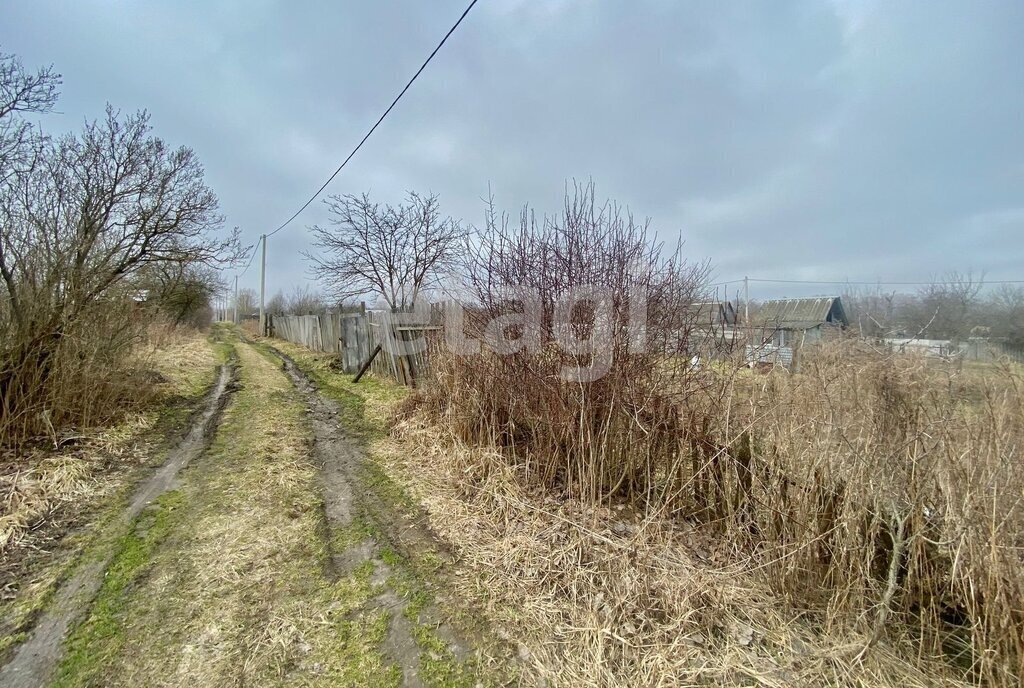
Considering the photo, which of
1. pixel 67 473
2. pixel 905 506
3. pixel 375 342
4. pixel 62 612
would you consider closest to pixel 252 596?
pixel 62 612

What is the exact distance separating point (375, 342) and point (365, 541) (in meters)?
6.53

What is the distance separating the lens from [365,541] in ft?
9.48

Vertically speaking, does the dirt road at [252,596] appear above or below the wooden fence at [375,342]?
below

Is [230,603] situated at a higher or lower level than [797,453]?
lower

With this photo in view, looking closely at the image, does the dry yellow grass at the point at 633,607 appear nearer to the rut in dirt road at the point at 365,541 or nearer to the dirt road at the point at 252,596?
the rut in dirt road at the point at 365,541

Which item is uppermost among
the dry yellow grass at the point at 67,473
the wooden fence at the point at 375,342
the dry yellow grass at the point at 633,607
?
the wooden fence at the point at 375,342

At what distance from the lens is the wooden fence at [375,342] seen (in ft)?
22.8

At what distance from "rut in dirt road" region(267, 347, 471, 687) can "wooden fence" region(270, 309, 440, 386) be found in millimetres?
1690

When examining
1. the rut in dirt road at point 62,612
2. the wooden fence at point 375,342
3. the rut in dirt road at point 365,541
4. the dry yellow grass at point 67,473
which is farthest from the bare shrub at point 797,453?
the dry yellow grass at point 67,473

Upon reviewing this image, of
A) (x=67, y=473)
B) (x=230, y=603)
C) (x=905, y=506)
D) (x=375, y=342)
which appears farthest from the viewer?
(x=375, y=342)

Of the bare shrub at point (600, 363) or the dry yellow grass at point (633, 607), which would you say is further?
the bare shrub at point (600, 363)

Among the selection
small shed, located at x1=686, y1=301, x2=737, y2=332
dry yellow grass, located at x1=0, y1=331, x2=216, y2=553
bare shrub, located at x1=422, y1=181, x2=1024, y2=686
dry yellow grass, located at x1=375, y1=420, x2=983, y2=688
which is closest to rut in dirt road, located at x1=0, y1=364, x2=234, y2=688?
dry yellow grass, located at x1=0, y1=331, x2=216, y2=553

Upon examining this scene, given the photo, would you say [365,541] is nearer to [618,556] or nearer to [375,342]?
[618,556]

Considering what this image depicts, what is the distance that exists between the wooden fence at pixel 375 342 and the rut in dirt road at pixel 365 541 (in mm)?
1690
